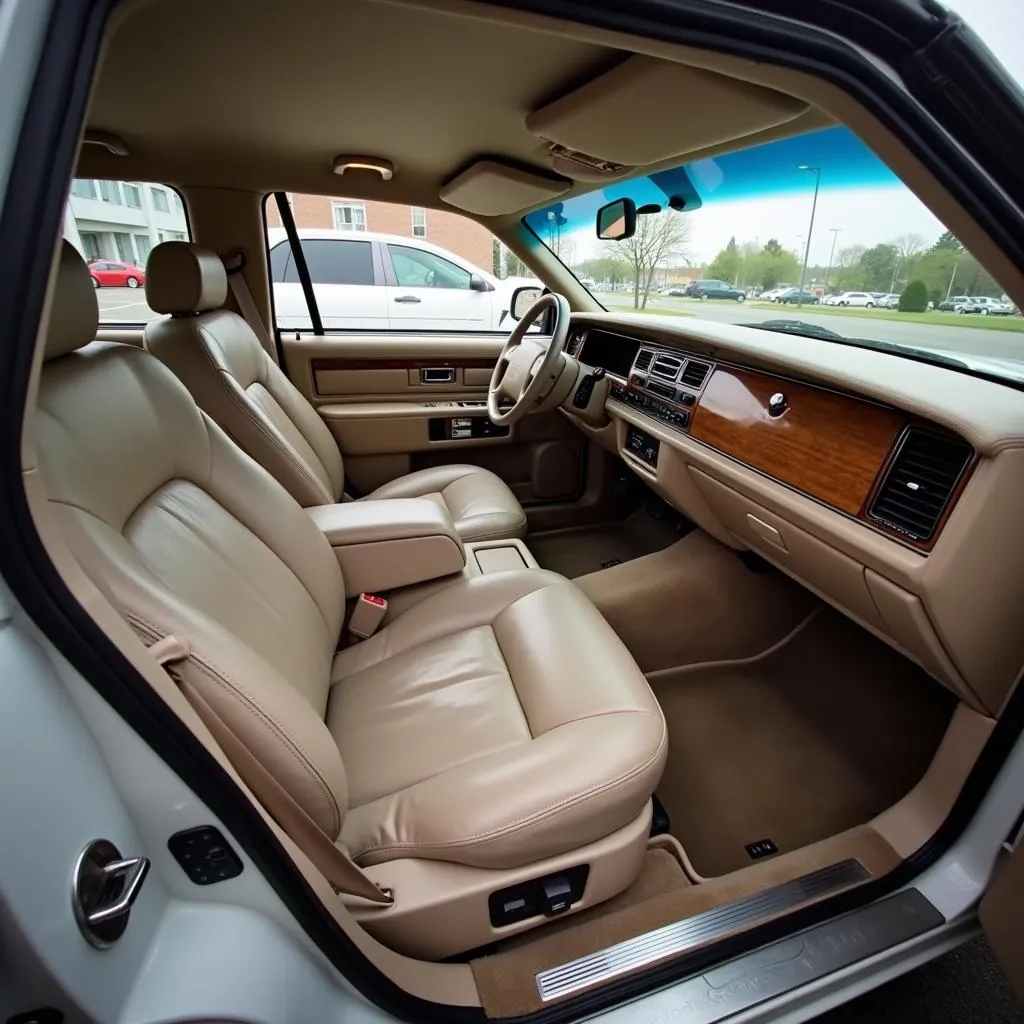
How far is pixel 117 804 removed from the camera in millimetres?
530

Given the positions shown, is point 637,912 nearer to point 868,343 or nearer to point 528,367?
point 868,343

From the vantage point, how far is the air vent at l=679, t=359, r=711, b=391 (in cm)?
167

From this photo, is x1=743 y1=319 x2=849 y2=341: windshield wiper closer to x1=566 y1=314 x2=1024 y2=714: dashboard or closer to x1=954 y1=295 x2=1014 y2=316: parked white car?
x1=566 y1=314 x2=1024 y2=714: dashboard

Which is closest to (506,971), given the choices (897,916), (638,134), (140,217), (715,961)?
(715,961)

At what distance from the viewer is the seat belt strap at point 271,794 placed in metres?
0.63

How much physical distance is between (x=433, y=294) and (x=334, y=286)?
1.97 feet

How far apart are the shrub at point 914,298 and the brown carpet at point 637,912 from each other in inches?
44.8

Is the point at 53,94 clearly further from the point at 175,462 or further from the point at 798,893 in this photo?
the point at 798,893

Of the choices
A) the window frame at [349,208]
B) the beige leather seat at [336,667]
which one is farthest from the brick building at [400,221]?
the beige leather seat at [336,667]

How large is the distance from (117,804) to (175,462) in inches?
25.3

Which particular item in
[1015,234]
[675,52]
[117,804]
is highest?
[675,52]

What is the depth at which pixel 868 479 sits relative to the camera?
1.06 meters

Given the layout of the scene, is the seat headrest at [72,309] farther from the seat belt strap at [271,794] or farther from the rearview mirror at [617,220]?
the rearview mirror at [617,220]

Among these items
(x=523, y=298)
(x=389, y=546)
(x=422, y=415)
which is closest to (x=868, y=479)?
(x=389, y=546)
